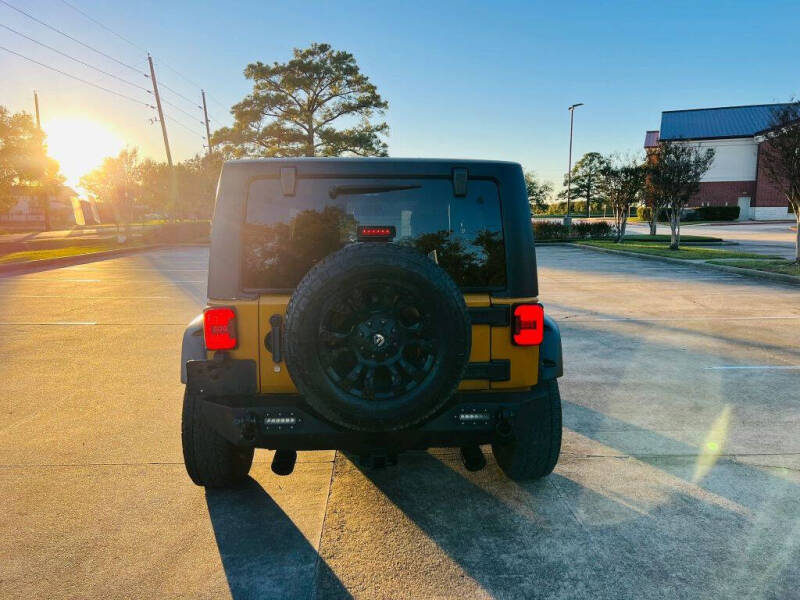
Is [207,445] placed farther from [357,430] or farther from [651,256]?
[651,256]

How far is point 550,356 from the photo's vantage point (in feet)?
10.2

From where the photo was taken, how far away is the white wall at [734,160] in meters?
56.4

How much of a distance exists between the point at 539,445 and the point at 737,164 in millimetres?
65318

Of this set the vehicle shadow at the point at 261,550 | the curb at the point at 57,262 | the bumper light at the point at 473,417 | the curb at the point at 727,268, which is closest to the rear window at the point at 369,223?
the bumper light at the point at 473,417

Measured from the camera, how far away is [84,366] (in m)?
6.32

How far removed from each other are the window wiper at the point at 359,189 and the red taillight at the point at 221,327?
806mm

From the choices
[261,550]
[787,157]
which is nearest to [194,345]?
[261,550]

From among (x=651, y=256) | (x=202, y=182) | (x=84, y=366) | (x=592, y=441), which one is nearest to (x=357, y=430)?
(x=592, y=441)

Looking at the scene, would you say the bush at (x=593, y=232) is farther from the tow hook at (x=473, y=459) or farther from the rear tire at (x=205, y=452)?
the rear tire at (x=205, y=452)

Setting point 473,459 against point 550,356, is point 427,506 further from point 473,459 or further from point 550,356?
point 550,356

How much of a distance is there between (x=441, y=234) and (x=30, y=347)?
6.74 m

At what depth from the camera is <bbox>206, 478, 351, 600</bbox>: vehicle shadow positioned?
2.46m

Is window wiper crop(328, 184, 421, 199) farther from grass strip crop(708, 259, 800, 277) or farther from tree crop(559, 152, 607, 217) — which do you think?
tree crop(559, 152, 607, 217)

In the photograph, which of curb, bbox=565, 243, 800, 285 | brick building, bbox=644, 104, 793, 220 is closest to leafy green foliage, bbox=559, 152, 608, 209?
brick building, bbox=644, 104, 793, 220
